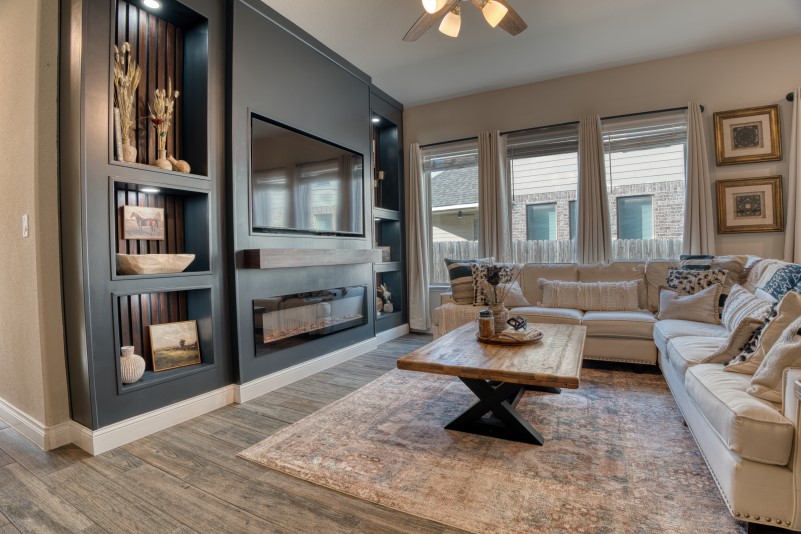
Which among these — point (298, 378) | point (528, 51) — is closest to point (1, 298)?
point (298, 378)

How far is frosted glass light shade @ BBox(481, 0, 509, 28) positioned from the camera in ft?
7.79

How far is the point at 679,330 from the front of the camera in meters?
2.85

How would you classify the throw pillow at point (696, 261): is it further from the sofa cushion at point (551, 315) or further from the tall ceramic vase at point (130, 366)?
the tall ceramic vase at point (130, 366)

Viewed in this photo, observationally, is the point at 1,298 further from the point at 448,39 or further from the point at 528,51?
the point at 528,51

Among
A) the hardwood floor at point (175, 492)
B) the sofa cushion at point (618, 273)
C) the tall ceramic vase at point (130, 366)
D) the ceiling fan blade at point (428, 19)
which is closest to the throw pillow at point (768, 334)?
the hardwood floor at point (175, 492)

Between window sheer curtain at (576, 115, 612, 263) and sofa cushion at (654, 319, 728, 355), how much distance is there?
1.15 m

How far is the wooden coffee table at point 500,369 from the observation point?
1.86 m

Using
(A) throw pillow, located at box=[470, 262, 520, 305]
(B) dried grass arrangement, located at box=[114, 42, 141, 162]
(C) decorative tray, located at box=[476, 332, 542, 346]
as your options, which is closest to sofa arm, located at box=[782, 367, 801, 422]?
(C) decorative tray, located at box=[476, 332, 542, 346]

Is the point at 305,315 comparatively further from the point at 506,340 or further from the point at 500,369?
the point at 500,369

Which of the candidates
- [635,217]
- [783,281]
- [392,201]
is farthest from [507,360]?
[392,201]

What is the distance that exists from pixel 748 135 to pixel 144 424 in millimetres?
5318

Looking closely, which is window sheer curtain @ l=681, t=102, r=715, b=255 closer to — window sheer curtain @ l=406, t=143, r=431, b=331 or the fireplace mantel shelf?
window sheer curtain @ l=406, t=143, r=431, b=331

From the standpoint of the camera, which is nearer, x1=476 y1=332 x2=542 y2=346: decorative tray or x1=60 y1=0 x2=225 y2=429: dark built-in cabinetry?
x1=60 y1=0 x2=225 y2=429: dark built-in cabinetry

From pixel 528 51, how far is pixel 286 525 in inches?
162
